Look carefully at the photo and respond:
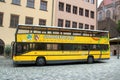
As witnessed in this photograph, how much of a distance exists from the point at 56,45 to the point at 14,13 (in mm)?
12793

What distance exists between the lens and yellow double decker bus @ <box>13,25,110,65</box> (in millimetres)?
21297

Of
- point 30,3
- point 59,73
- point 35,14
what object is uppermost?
point 30,3

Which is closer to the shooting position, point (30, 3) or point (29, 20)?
point (29, 20)

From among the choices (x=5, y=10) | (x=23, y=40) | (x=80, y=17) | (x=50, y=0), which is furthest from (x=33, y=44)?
(x=80, y=17)

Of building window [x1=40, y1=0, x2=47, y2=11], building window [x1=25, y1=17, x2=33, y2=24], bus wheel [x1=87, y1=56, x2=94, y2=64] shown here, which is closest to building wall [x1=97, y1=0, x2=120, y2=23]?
building window [x1=40, y1=0, x2=47, y2=11]

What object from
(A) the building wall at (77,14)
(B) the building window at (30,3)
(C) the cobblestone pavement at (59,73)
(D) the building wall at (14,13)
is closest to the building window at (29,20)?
(D) the building wall at (14,13)

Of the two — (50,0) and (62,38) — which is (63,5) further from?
(62,38)

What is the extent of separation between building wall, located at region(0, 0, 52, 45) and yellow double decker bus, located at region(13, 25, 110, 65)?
1116 cm

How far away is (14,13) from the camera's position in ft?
109

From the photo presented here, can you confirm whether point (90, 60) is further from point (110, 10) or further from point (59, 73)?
point (110, 10)

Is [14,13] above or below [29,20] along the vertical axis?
above

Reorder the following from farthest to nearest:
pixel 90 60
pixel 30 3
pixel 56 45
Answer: pixel 30 3
pixel 90 60
pixel 56 45

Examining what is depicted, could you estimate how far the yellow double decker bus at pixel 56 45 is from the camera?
21.3 metres

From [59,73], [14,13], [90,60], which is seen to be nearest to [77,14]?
[14,13]
